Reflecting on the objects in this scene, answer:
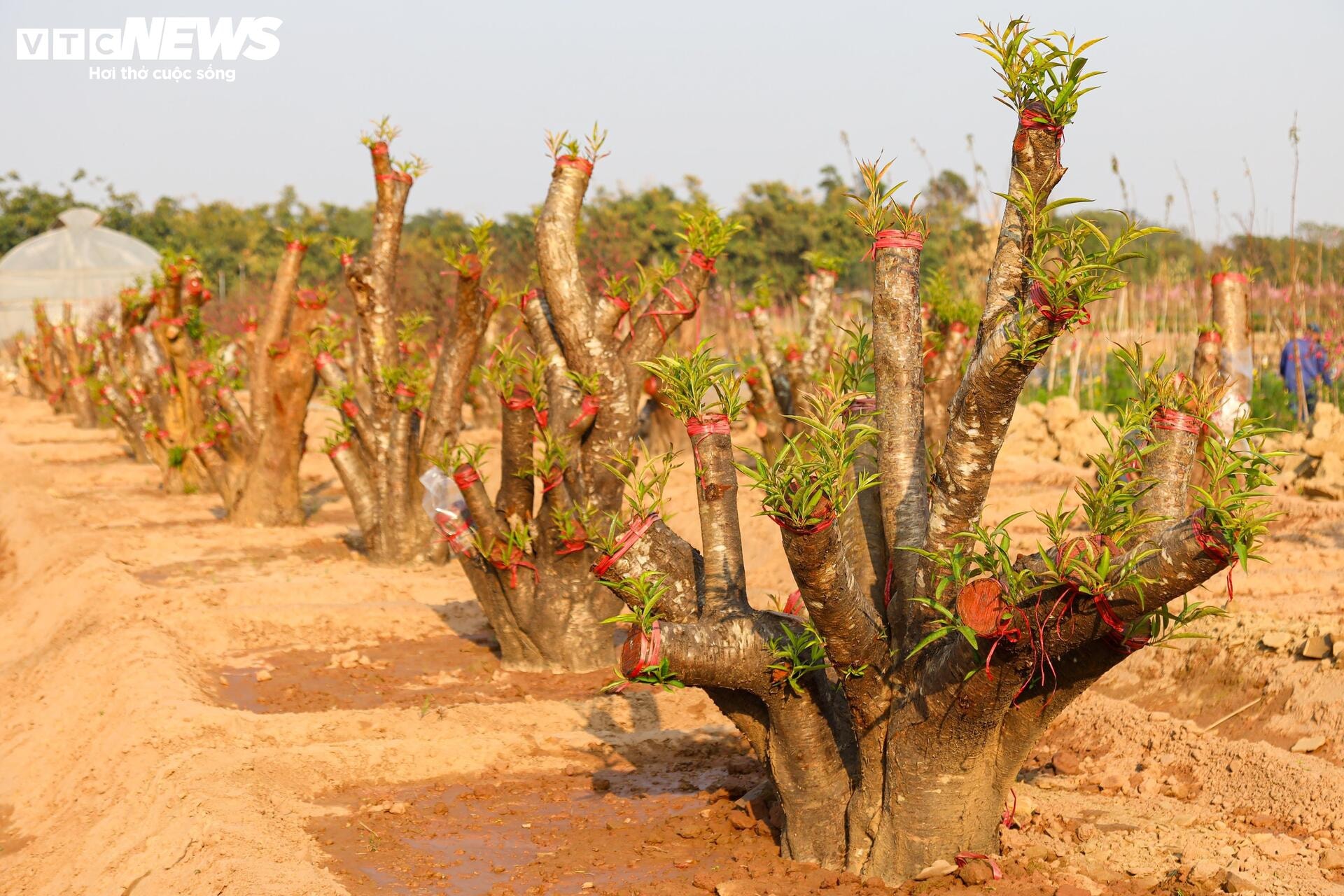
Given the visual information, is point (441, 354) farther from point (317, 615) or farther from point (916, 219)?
point (916, 219)

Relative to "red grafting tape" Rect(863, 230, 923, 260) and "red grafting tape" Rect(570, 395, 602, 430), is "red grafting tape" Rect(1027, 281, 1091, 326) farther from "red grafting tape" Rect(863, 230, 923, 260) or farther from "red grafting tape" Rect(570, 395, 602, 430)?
"red grafting tape" Rect(570, 395, 602, 430)

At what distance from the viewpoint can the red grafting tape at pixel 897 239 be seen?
3658 mm

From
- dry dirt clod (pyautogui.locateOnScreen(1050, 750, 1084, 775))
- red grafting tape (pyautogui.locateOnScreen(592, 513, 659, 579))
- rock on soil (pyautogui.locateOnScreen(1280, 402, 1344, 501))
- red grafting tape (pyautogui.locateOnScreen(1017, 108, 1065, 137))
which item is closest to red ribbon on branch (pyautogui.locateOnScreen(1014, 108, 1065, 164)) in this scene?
red grafting tape (pyautogui.locateOnScreen(1017, 108, 1065, 137))

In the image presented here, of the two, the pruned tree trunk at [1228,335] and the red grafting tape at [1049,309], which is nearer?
the red grafting tape at [1049,309]

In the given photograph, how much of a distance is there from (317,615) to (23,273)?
4206cm

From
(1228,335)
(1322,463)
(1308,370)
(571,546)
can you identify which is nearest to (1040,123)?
(571,546)

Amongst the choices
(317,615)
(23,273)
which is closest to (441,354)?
(317,615)

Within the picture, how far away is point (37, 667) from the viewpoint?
720 cm

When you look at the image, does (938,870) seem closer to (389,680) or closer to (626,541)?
(626,541)

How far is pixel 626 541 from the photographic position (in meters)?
3.86

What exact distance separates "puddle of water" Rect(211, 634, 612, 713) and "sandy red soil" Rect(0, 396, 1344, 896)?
25 mm

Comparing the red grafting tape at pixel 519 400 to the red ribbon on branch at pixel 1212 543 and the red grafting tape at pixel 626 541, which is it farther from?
the red ribbon on branch at pixel 1212 543

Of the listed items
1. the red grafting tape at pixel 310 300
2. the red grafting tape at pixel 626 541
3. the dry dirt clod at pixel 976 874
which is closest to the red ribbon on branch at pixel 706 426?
the red grafting tape at pixel 626 541

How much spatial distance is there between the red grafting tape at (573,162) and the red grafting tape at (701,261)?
30.4 inches
